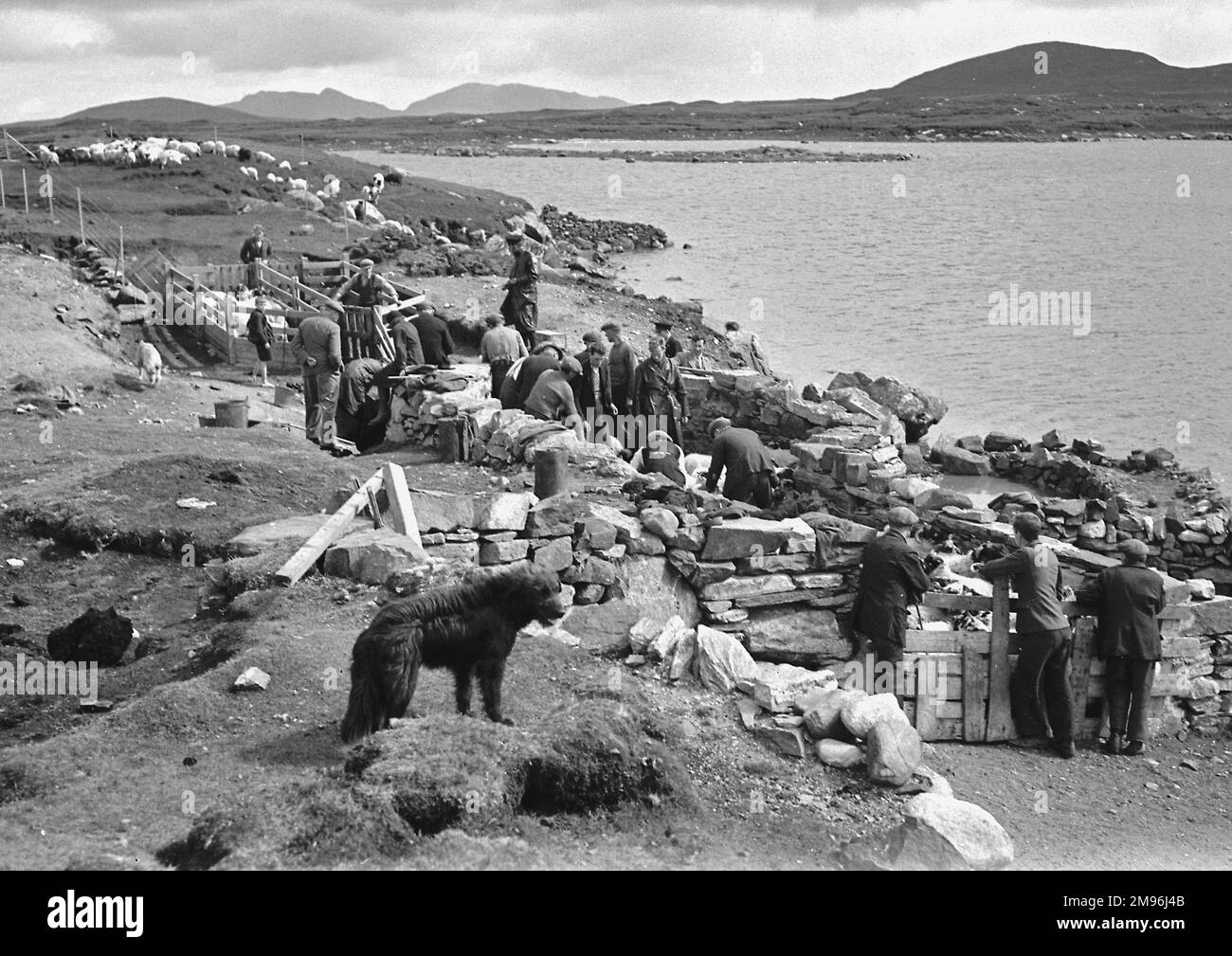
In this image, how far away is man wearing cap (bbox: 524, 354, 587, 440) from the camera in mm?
15578

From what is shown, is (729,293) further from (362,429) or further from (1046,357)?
(362,429)

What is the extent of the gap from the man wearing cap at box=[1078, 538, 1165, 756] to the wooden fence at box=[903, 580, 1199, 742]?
0.16 metres

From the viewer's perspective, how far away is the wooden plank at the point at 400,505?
11.5m

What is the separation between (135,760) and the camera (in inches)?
326

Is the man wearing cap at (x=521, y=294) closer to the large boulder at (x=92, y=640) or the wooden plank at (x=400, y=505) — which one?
the wooden plank at (x=400, y=505)

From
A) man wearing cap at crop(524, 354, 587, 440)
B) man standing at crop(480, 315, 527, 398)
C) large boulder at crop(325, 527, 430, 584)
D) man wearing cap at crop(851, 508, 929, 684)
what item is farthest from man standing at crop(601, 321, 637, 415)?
man wearing cap at crop(851, 508, 929, 684)

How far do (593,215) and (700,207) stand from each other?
10392mm

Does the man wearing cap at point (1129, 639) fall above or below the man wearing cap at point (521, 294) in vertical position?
below

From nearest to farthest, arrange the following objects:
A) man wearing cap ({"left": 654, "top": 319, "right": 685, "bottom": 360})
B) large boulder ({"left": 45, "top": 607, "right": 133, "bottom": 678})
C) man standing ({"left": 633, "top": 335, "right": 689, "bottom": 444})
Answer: large boulder ({"left": 45, "top": 607, "right": 133, "bottom": 678})
man standing ({"left": 633, "top": 335, "right": 689, "bottom": 444})
man wearing cap ({"left": 654, "top": 319, "right": 685, "bottom": 360})

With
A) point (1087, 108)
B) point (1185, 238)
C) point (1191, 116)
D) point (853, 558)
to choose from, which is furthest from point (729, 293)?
point (1087, 108)

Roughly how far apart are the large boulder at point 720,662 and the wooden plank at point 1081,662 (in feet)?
10.8

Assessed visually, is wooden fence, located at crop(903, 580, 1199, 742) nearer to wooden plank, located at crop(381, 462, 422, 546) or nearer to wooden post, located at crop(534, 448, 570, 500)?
wooden post, located at crop(534, 448, 570, 500)

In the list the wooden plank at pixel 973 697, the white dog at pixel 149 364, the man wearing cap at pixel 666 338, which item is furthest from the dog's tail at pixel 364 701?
the white dog at pixel 149 364

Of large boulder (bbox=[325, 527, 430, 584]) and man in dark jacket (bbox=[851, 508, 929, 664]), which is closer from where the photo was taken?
man in dark jacket (bbox=[851, 508, 929, 664])
